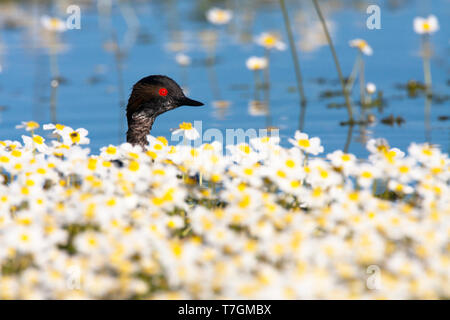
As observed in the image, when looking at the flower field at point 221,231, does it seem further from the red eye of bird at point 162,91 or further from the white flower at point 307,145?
the red eye of bird at point 162,91

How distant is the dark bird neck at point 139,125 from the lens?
8.15m

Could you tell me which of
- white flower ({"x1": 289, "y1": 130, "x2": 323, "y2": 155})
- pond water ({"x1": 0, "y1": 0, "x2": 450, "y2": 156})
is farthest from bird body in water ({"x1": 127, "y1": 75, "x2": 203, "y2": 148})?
pond water ({"x1": 0, "y1": 0, "x2": 450, "y2": 156})

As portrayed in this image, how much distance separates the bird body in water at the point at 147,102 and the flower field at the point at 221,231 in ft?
6.79

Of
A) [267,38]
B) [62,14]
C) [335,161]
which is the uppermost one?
[62,14]

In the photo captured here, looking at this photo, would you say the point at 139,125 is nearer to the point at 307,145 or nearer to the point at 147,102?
the point at 147,102

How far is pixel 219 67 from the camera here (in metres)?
15.6

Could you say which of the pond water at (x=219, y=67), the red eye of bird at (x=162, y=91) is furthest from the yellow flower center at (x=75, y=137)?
the pond water at (x=219, y=67)

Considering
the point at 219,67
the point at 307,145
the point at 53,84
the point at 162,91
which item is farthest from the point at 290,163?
the point at 219,67

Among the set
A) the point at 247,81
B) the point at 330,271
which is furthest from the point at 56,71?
the point at 330,271

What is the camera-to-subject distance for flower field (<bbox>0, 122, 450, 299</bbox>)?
4438mm

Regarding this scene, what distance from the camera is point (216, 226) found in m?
4.83

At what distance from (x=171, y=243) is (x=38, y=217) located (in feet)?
2.97

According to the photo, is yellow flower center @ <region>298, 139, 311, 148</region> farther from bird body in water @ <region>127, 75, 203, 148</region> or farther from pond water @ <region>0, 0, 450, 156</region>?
pond water @ <region>0, 0, 450, 156</region>
